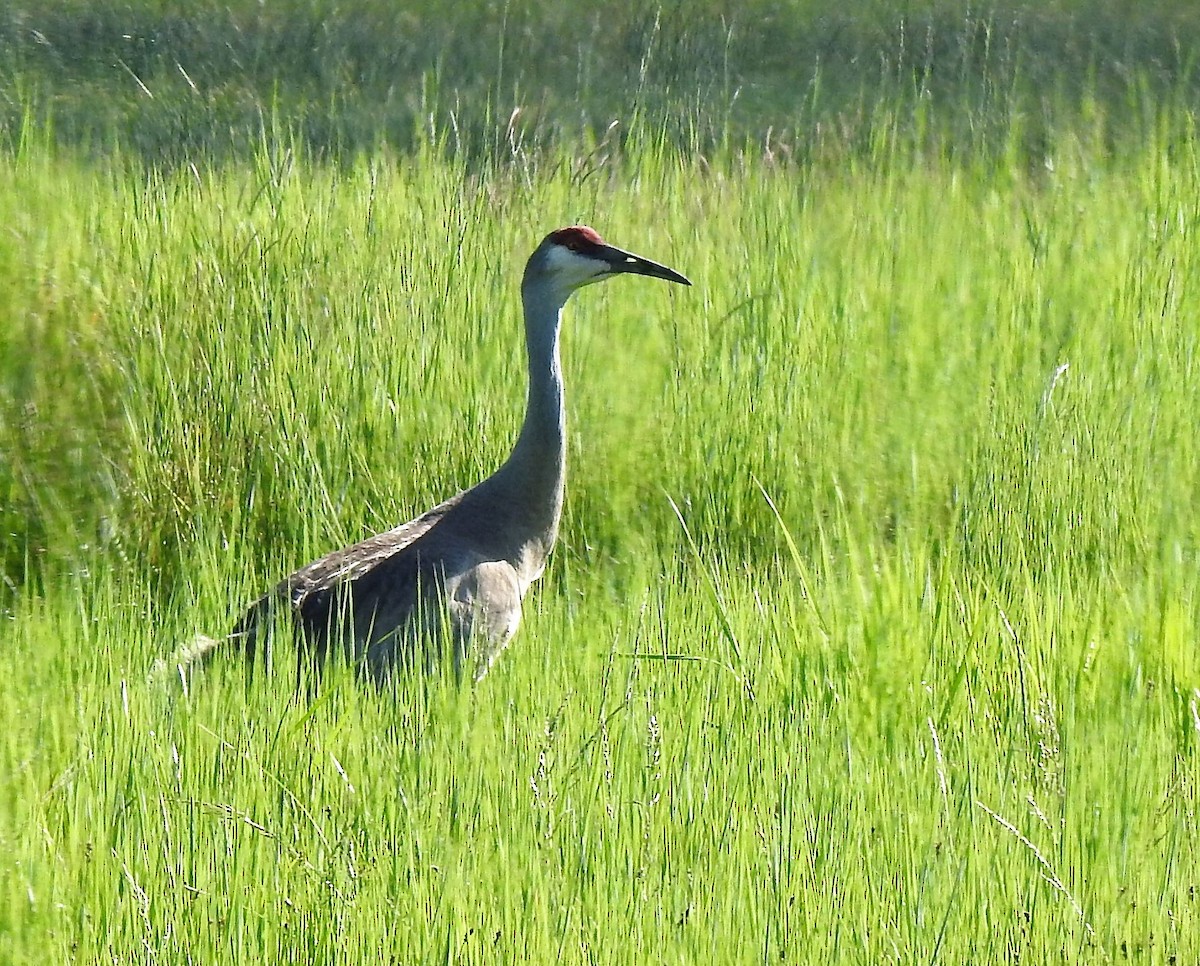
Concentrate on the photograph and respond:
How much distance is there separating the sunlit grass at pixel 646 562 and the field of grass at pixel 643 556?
15mm

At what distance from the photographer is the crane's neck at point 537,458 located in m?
4.57

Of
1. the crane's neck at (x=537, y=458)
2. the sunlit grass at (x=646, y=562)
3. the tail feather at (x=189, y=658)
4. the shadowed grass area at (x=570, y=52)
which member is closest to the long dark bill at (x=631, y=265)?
the crane's neck at (x=537, y=458)

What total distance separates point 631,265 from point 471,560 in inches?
39.4

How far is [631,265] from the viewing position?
4.61 metres

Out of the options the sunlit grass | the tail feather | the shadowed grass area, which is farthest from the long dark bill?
the shadowed grass area

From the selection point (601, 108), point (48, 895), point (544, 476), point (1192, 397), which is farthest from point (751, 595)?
point (601, 108)

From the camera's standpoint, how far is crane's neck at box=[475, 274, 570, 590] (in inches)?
180

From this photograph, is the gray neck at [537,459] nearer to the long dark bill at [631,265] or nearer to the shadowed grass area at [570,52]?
the long dark bill at [631,265]

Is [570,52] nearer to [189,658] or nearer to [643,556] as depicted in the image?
[643,556]

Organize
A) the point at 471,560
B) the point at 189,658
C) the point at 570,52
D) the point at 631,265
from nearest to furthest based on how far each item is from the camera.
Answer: the point at 189,658, the point at 471,560, the point at 631,265, the point at 570,52

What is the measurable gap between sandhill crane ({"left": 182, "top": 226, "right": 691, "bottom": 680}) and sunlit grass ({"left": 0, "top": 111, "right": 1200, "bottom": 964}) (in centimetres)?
16

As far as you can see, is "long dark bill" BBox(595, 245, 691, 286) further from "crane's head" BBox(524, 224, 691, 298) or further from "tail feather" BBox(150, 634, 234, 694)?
"tail feather" BBox(150, 634, 234, 694)

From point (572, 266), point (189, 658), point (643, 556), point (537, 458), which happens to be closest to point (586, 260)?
point (572, 266)

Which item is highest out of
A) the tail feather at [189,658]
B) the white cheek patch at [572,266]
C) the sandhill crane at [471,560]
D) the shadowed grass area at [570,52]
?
the shadowed grass area at [570,52]
